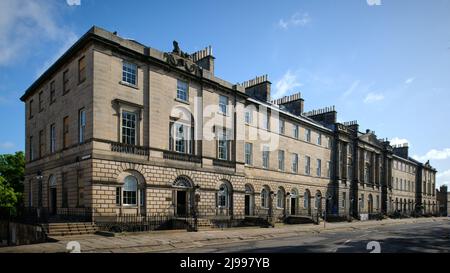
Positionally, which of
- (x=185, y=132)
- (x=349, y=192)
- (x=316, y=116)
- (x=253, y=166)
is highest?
(x=316, y=116)

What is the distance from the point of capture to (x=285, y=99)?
5047 centimetres

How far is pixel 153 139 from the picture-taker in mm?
24016

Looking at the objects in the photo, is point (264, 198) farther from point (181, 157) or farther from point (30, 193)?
point (30, 193)

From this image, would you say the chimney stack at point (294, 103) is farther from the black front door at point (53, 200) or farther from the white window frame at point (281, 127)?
the black front door at point (53, 200)

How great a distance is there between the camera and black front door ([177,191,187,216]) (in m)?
25.9

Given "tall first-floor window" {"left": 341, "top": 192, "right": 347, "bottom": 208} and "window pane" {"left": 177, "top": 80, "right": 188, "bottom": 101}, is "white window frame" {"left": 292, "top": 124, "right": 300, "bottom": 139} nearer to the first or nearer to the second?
"tall first-floor window" {"left": 341, "top": 192, "right": 347, "bottom": 208}

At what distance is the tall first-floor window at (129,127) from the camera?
74.6 feet

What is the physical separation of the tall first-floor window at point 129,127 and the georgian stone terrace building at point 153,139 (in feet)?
0.23

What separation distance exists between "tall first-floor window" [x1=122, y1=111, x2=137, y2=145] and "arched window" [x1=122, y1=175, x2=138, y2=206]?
2.49m

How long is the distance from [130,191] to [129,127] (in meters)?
4.31

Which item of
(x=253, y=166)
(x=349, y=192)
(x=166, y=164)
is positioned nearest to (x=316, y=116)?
(x=349, y=192)

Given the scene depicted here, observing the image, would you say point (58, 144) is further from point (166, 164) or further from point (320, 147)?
point (320, 147)

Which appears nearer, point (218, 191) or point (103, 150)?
point (103, 150)

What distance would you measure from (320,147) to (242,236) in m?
27.5
